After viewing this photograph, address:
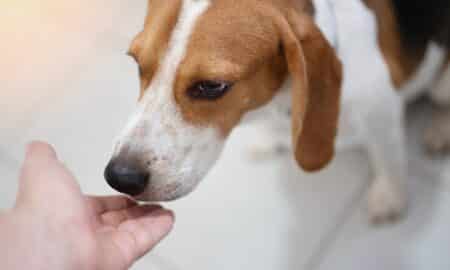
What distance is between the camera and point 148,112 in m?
1.15

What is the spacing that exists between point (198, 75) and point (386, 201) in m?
0.79

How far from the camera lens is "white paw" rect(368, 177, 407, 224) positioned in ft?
5.51

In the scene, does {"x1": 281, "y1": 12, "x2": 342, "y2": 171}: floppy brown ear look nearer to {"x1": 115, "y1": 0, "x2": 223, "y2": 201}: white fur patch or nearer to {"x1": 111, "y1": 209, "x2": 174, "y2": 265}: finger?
{"x1": 115, "y1": 0, "x2": 223, "y2": 201}: white fur patch

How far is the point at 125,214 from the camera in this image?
1.21 m

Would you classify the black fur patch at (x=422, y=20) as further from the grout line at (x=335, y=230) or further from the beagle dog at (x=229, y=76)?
the grout line at (x=335, y=230)

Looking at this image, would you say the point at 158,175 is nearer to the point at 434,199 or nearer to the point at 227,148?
the point at 227,148

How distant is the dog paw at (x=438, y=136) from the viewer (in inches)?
69.7

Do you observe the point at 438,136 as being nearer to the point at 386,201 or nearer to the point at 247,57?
the point at 386,201

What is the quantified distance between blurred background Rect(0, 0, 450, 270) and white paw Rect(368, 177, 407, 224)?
0.03m

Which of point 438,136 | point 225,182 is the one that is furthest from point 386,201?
point 225,182

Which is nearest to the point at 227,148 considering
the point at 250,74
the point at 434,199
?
the point at 434,199

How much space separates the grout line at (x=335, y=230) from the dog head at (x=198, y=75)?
60 cm

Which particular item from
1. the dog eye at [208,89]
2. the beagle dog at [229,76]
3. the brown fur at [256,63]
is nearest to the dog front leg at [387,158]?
the beagle dog at [229,76]

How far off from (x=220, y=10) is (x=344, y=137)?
66 cm
